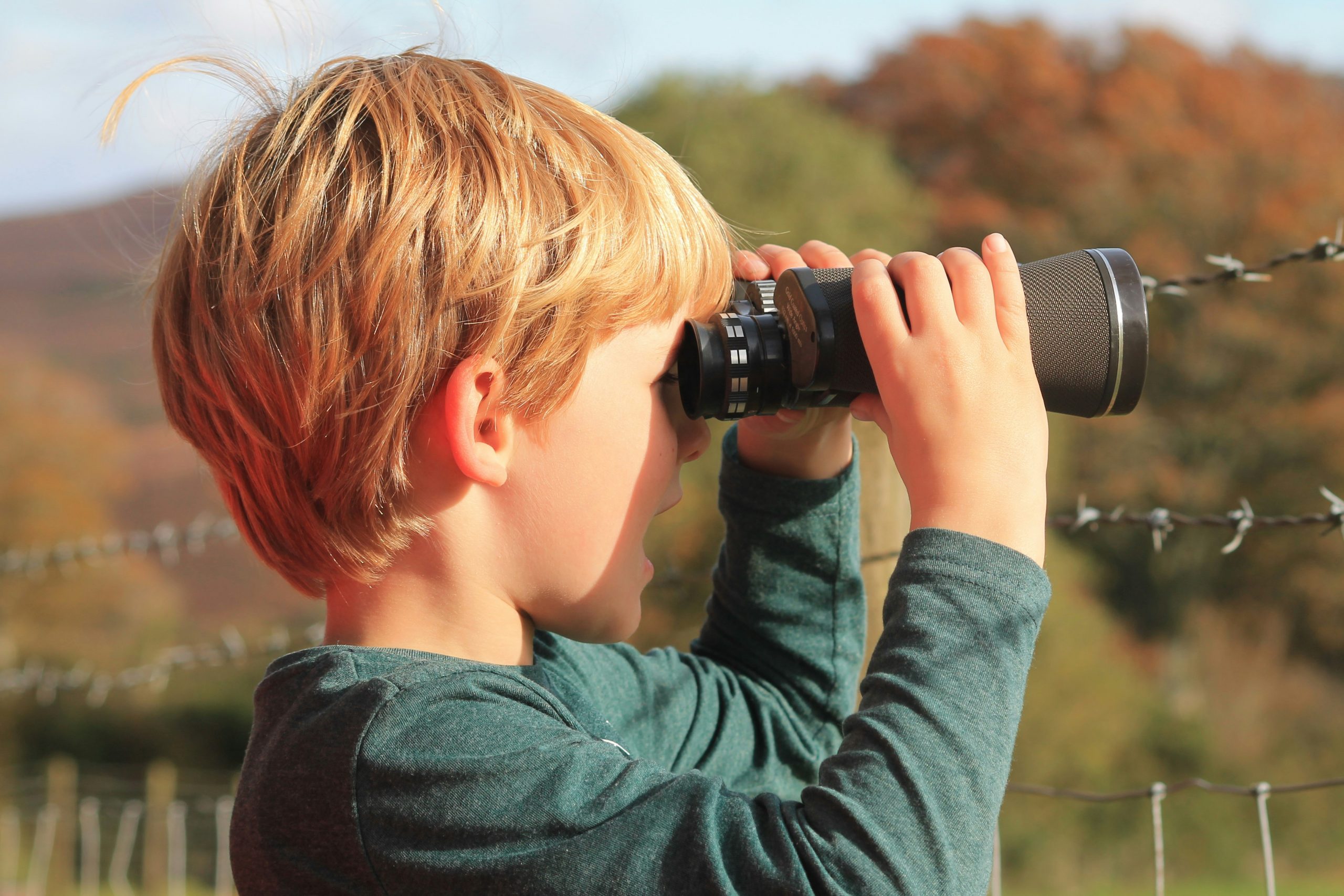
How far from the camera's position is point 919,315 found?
874 mm

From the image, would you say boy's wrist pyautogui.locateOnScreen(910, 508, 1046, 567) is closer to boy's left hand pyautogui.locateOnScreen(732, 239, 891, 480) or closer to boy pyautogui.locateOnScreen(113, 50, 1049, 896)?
boy pyautogui.locateOnScreen(113, 50, 1049, 896)

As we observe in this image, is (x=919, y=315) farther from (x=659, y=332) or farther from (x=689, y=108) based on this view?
(x=689, y=108)

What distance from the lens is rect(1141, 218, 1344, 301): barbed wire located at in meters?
1.34

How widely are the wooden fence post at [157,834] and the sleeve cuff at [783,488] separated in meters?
5.32

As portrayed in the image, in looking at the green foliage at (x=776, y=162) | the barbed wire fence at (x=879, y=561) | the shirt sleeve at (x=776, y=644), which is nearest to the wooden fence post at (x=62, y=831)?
the barbed wire fence at (x=879, y=561)

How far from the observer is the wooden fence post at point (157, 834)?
20.2 ft

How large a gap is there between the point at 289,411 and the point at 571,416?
0.22 metres

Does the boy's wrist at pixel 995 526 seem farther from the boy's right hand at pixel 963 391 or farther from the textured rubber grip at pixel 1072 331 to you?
the textured rubber grip at pixel 1072 331

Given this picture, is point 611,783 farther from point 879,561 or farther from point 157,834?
point 157,834

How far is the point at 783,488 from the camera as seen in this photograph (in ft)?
4.20

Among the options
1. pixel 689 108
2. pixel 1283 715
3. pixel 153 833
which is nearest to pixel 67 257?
pixel 689 108

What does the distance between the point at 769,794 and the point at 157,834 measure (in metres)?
6.81

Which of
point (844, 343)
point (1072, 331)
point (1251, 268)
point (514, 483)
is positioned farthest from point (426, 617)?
point (1251, 268)

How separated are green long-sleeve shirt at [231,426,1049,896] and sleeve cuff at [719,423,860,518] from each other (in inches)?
16.9
